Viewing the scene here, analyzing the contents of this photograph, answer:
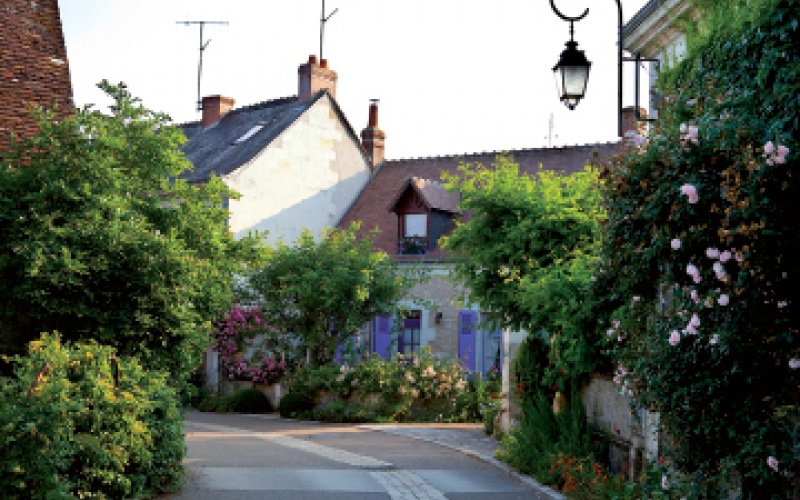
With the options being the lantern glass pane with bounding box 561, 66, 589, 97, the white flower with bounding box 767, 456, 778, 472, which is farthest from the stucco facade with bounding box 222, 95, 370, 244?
the white flower with bounding box 767, 456, 778, 472

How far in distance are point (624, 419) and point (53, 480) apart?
20.4ft

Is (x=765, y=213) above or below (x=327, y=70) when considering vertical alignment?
below

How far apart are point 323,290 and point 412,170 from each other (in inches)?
354

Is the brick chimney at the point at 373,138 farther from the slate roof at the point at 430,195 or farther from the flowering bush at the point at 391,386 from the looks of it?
the flowering bush at the point at 391,386

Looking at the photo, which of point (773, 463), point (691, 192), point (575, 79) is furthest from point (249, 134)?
point (773, 463)

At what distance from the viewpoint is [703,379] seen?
7.45 metres

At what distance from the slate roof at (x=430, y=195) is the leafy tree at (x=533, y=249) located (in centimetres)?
1174

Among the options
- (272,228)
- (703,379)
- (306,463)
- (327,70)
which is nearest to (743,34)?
(703,379)

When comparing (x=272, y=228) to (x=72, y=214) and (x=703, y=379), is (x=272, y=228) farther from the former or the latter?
(x=703, y=379)

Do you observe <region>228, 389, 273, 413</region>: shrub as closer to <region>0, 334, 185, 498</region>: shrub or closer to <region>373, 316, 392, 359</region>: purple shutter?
<region>373, 316, 392, 359</region>: purple shutter

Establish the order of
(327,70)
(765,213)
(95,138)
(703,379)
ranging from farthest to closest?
(327,70), (95,138), (703,379), (765,213)

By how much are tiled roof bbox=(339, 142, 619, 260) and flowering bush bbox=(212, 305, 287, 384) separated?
15.2 feet

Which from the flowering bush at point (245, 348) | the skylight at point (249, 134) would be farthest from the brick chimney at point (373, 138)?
the flowering bush at point (245, 348)

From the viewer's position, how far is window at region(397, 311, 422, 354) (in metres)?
27.2
